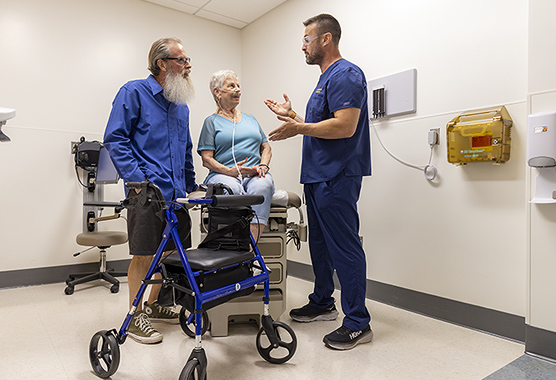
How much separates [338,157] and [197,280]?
3.51ft

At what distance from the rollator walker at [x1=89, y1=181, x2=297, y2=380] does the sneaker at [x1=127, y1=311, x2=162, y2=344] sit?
273 millimetres

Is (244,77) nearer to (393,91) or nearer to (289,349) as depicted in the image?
(393,91)

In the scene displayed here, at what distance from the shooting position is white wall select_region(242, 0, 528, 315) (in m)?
2.19

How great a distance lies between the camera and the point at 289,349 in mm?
1863

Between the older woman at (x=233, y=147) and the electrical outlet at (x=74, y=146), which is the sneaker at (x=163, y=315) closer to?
the older woman at (x=233, y=147)

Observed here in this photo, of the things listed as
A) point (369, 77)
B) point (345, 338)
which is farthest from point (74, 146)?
point (345, 338)

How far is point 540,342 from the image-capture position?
1.93 metres

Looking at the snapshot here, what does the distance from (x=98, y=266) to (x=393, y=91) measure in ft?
9.71

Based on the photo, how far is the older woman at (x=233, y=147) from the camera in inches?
91.2

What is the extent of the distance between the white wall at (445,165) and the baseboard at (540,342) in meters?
0.21

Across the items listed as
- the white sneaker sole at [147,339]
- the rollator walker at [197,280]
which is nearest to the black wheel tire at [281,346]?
the rollator walker at [197,280]

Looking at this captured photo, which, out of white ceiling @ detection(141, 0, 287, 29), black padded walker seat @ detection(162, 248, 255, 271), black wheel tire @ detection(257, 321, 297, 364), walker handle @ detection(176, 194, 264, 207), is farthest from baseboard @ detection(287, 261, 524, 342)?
white ceiling @ detection(141, 0, 287, 29)

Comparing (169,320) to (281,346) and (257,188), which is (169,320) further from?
(257,188)

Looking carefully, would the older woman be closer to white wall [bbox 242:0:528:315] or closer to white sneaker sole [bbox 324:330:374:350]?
white sneaker sole [bbox 324:330:374:350]
